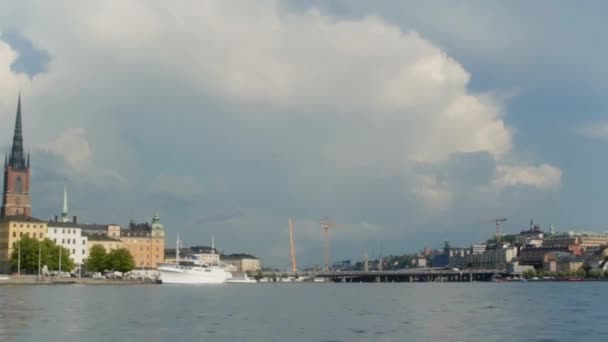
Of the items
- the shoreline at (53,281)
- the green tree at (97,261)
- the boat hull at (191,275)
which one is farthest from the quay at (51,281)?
the boat hull at (191,275)

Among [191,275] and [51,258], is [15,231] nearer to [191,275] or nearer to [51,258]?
[51,258]

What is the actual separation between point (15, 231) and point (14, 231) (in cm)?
21

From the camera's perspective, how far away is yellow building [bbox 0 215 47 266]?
178m

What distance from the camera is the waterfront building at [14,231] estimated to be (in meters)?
177

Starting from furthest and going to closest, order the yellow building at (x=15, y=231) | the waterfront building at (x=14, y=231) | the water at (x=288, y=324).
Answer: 1. the yellow building at (x=15, y=231)
2. the waterfront building at (x=14, y=231)
3. the water at (x=288, y=324)

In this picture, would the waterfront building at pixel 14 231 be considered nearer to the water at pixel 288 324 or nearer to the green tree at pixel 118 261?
the green tree at pixel 118 261

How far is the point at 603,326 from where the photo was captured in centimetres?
5528

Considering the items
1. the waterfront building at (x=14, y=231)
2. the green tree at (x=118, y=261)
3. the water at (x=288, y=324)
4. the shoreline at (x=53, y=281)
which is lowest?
the water at (x=288, y=324)

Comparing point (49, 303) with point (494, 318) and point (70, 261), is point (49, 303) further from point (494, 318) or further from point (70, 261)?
point (70, 261)

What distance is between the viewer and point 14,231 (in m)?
181

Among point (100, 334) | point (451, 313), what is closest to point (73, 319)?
point (100, 334)

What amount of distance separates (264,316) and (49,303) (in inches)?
946

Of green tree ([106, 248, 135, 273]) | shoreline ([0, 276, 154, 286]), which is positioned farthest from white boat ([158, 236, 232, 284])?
shoreline ([0, 276, 154, 286])

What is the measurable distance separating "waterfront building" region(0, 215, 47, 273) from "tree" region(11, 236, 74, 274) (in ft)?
33.7
